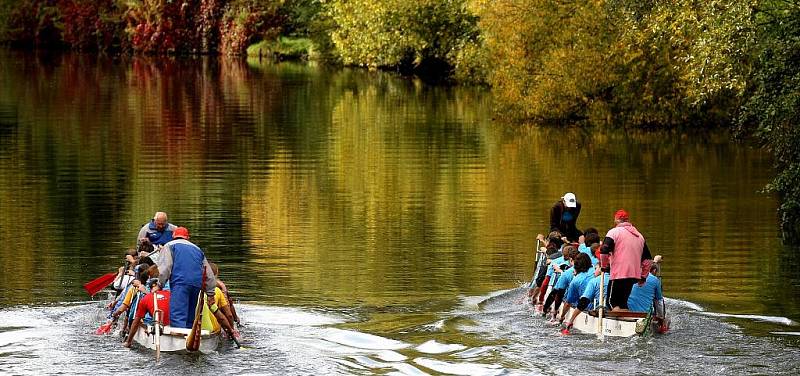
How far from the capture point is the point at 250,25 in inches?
4486

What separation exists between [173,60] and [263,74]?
19809 millimetres

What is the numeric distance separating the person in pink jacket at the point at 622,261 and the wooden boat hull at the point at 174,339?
223 inches

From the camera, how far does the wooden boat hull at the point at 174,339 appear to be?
2248 cm

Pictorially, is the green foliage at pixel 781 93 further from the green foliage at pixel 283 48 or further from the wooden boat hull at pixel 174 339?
the green foliage at pixel 283 48

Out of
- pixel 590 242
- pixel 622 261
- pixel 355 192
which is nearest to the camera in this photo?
pixel 622 261

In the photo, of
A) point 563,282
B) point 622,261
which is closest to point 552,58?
point 563,282

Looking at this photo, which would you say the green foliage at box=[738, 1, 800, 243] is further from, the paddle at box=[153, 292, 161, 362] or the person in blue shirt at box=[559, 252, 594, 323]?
the paddle at box=[153, 292, 161, 362]

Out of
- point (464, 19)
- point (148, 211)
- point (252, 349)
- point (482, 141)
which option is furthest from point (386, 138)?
point (252, 349)

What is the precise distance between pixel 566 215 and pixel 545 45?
3190 centimetres

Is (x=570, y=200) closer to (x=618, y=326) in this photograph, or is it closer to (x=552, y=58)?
(x=618, y=326)

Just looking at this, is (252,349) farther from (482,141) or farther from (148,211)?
(482,141)

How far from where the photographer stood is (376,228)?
120 ft

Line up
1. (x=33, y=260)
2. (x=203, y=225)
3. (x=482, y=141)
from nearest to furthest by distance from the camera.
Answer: (x=33, y=260) < (x=203, y=225) < (x=482, y=141)

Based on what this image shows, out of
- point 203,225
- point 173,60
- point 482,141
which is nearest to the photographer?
point 203,225
